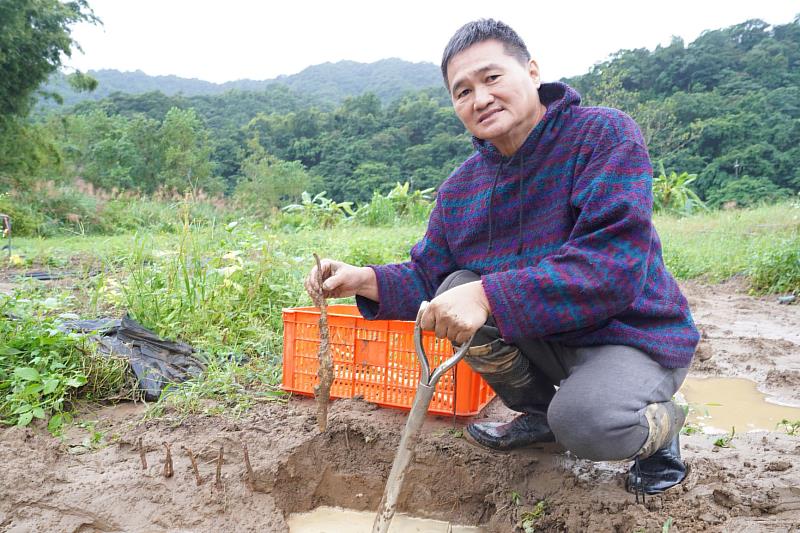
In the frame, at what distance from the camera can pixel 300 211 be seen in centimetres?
1053

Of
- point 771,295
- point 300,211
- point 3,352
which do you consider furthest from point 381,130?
point 3,352

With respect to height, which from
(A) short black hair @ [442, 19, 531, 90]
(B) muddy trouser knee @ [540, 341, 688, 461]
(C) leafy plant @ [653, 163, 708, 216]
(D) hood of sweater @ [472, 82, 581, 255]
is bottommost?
(C) leafy plant @ [653, 163, 708, 216]

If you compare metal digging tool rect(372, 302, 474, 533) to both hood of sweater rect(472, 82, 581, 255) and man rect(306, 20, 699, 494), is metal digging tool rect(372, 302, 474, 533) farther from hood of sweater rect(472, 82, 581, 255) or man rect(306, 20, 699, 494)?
hood of sweater rect(472, 82, 581, 255)

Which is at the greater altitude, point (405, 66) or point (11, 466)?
point (405, 66)

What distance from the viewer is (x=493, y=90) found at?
1.60 m

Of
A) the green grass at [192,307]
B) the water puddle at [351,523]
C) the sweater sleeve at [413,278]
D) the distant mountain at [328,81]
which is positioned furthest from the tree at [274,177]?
the water puddle at [351,523]

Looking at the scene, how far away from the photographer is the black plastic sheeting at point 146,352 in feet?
7.95

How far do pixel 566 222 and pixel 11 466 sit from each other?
68.9 inches

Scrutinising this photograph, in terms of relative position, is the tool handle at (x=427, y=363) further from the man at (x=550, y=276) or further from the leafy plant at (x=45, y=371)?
the leafy plant at (x=45, y=371)

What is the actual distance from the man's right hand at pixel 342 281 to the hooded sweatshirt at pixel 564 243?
3 centimetres

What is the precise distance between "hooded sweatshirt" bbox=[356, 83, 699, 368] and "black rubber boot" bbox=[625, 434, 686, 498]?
290 millimetres

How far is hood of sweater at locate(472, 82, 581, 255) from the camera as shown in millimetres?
1643

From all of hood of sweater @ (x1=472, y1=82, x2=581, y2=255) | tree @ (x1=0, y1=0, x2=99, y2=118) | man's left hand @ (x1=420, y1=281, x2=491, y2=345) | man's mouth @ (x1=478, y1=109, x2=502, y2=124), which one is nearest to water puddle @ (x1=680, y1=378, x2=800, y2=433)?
hood of sweater @ (x1=472, y1=82, x2=581, y2=255)

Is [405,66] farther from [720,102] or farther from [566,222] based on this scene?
[566,222]
